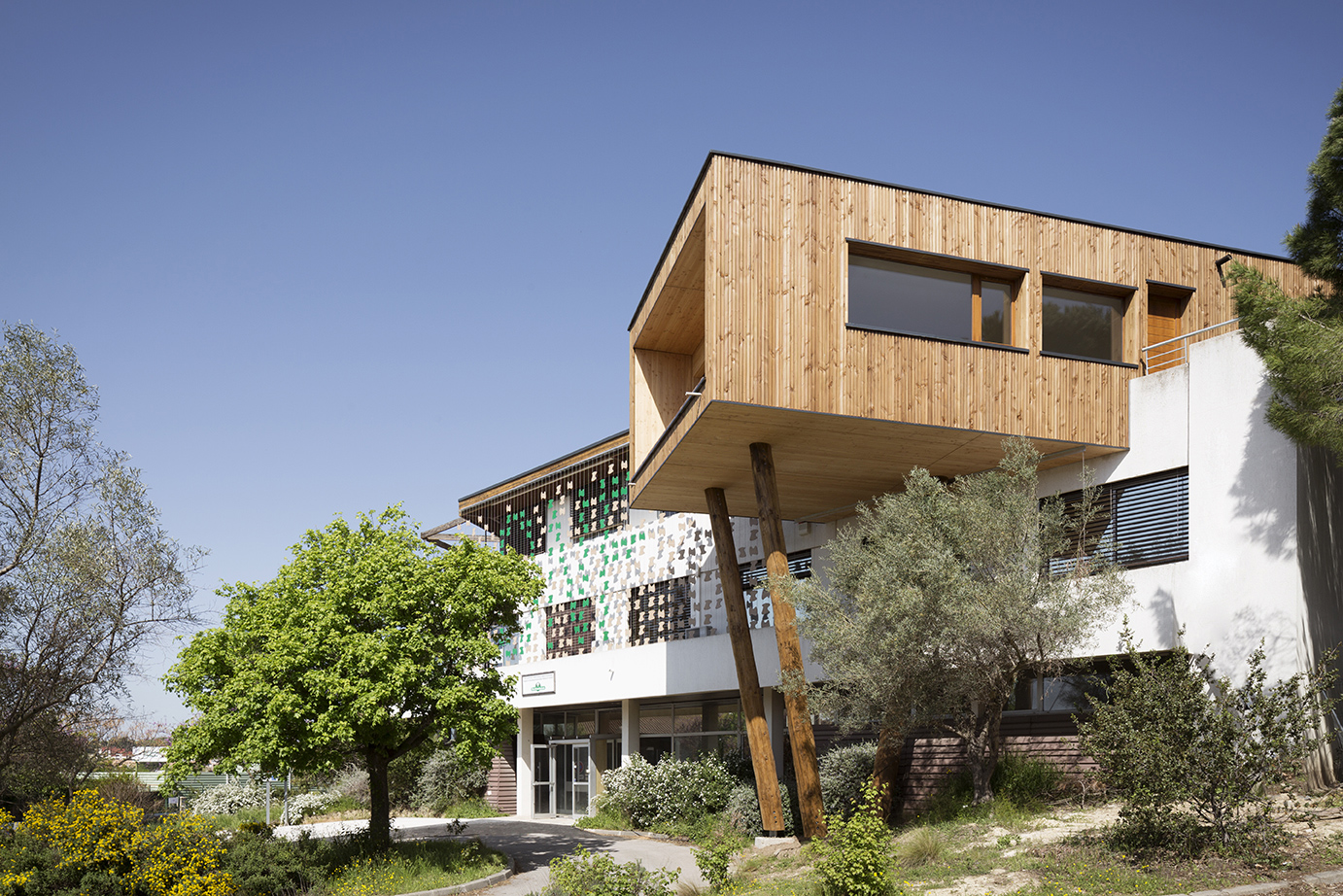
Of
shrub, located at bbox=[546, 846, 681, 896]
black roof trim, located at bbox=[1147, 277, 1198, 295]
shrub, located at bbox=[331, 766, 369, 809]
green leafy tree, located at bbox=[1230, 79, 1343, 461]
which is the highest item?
black roof trim, located at bbox=[1147, 277, 1198, 295]

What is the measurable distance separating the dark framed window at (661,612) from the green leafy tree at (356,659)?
8.32 metres

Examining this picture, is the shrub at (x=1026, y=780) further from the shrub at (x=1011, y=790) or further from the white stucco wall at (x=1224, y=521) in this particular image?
the white stucco wall at (x=1224, y=521)

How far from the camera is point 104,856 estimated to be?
44.4ft

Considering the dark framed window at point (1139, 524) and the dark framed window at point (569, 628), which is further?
the dark framed window at point (569, 628)

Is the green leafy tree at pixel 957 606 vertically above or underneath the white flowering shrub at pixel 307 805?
above

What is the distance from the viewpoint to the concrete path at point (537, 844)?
17147 mm

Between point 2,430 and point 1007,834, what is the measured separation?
68.7 ft

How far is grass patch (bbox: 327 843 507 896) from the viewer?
51.0 feet

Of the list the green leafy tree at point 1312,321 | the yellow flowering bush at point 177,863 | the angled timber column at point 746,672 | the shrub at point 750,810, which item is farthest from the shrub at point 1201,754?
the yellow flowering bush at point 177,863

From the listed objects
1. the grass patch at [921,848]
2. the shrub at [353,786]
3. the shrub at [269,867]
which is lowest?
the shrub at [353,786]

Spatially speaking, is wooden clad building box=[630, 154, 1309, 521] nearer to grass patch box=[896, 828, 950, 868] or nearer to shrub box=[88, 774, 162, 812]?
grass patch box=[896, 828, 950, 868]

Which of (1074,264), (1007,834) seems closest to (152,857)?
(1007,834)

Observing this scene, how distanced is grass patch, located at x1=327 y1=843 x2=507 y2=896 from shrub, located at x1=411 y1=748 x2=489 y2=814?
16623mm

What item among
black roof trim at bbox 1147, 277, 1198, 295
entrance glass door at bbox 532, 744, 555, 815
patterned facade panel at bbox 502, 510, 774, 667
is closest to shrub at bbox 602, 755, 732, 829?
patterned facade panel at bbox 502, 510, 774, 667
